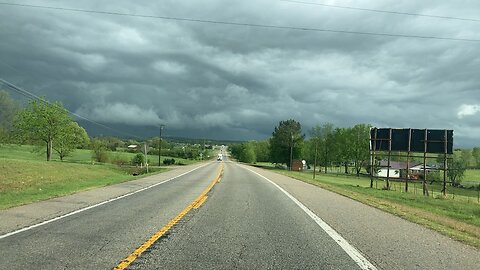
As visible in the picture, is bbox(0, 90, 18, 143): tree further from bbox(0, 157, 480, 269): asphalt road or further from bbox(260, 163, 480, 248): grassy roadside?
bbox(0, 157, 480, 269): asphalt road

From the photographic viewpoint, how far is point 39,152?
231ft

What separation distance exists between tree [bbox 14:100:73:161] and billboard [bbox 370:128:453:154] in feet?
138

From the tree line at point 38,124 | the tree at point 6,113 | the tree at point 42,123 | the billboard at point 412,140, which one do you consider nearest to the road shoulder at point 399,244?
the billboard at point 412,140

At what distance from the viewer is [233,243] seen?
813 centimetres

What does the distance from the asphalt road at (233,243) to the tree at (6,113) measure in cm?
5853

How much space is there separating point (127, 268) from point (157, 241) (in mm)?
2067

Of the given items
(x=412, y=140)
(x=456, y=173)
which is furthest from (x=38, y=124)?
(x=456, y=173)

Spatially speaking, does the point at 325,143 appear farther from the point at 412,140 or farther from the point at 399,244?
the point at 399,244

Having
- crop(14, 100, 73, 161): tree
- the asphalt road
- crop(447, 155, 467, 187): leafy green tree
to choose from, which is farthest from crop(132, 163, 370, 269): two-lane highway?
crop(447, 155, 467, 187): leafy green tree

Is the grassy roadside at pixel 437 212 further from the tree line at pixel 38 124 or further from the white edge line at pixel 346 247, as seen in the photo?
the tree line at pixel 38 124

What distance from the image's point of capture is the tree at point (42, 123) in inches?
2320

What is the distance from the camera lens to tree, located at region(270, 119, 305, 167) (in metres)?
109

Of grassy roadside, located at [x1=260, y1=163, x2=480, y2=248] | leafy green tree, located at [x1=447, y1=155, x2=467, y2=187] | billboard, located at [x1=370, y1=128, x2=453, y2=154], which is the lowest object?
leafy green tree, located at [x1=447, y1=155, x2=467, y2=187]

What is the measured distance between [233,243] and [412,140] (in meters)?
38.9
